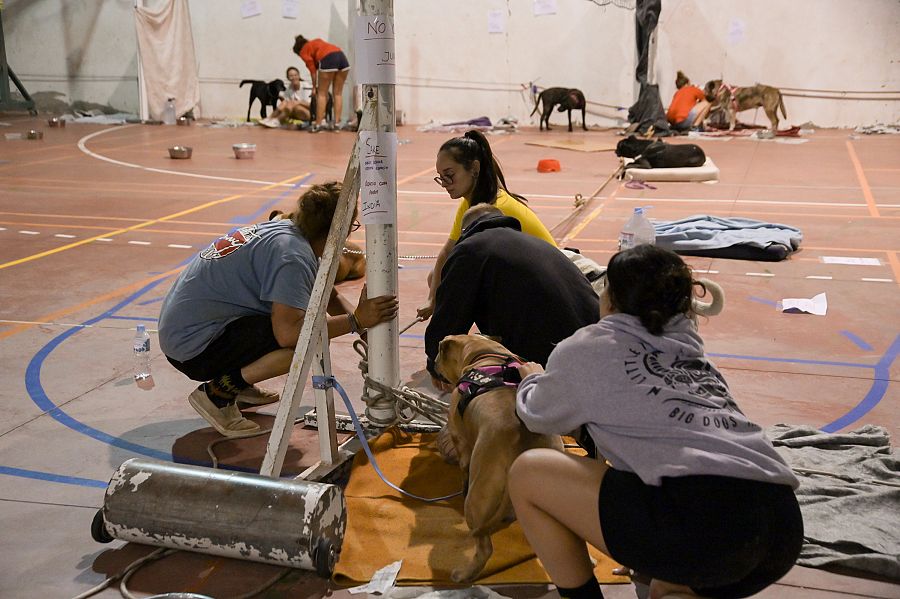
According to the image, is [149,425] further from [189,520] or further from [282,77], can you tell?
[282,77]

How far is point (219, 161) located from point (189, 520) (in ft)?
37.2

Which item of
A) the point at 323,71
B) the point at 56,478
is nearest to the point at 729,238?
the point at 56,478

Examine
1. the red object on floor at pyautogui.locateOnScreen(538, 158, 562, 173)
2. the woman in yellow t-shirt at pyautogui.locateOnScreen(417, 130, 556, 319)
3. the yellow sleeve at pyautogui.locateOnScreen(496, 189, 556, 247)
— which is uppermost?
the woman in yellow t-shirt at pyautogui.locateOnScreen(417, 130, 556, 319)

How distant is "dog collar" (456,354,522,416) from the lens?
3070 mm

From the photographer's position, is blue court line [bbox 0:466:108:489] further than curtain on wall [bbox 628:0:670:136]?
No

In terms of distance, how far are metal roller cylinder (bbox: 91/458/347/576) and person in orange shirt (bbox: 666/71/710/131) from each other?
52.0 feet

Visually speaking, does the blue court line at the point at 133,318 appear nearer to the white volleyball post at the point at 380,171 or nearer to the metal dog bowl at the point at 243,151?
the white volleyball post at the point at 380,171

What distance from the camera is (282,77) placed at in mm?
20859

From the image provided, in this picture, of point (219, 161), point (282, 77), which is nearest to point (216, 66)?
point (282, 77)

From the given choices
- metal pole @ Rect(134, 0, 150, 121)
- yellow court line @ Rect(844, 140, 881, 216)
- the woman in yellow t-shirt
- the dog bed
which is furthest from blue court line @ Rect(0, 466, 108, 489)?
metal pole @ Rect(134, 0, 150, 121)

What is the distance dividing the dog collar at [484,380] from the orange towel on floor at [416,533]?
0.47 meters

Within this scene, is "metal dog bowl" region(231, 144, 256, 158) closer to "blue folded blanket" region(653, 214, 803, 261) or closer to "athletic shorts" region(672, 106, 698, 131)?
"blue folded blanket" region(653, 214, 803, 261)

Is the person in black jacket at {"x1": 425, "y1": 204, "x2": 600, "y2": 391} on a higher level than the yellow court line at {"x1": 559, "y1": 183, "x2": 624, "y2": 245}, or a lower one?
higher

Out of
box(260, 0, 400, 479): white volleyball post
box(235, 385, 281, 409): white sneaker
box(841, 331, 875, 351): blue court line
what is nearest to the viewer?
box(260, 0, 400, 479): white volleyball post
